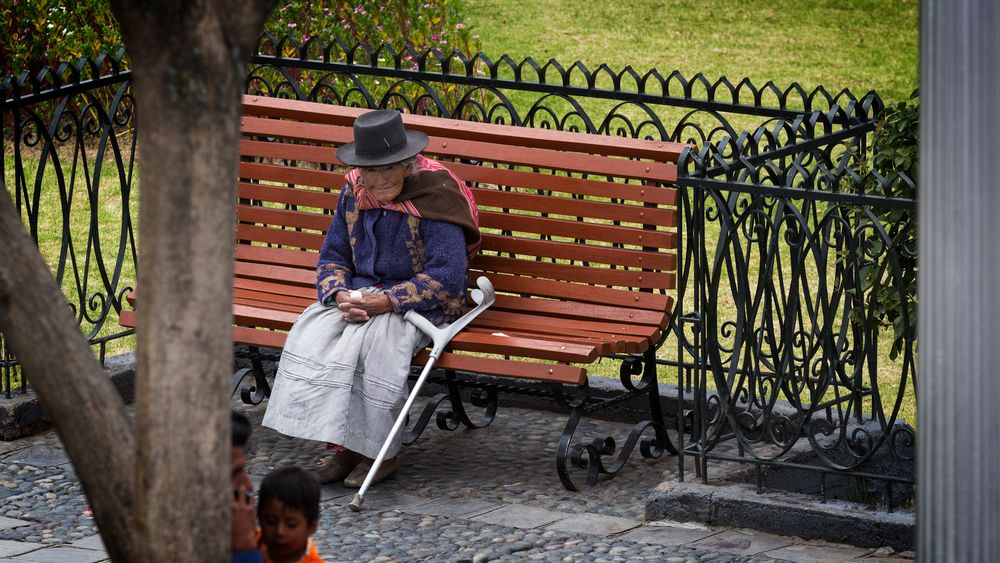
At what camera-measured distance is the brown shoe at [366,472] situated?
231 inches

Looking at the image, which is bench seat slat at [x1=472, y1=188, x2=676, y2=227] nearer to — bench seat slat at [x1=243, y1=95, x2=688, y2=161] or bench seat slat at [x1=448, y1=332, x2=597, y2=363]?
bench seat slat at [x1=243, y1=95, x2=688, y2=161]

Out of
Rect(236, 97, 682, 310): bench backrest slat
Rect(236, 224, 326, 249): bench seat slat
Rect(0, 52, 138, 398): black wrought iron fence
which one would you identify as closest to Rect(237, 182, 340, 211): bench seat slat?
Rect(236, 97, 682, 310): bench backrest slat

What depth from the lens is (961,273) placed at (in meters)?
2.86

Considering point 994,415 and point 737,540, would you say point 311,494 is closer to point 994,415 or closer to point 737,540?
point 994,415

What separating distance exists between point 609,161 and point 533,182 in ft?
1.11

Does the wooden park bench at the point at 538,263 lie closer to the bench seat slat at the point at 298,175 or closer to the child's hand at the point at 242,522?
the bench seat slat at the point at 298,175

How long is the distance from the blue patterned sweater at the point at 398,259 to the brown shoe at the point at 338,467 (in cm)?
59

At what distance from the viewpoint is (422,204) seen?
19.7 feet

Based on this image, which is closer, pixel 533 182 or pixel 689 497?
pixel 689 497

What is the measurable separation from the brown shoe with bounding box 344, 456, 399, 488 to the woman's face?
101 centimetres

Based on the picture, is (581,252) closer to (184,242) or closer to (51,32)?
(184,242)

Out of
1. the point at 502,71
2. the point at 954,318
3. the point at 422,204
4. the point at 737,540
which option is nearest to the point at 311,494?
the point at 954,318

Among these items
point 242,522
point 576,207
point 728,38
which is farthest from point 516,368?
point 728,38

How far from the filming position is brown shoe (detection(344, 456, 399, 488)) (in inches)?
231
